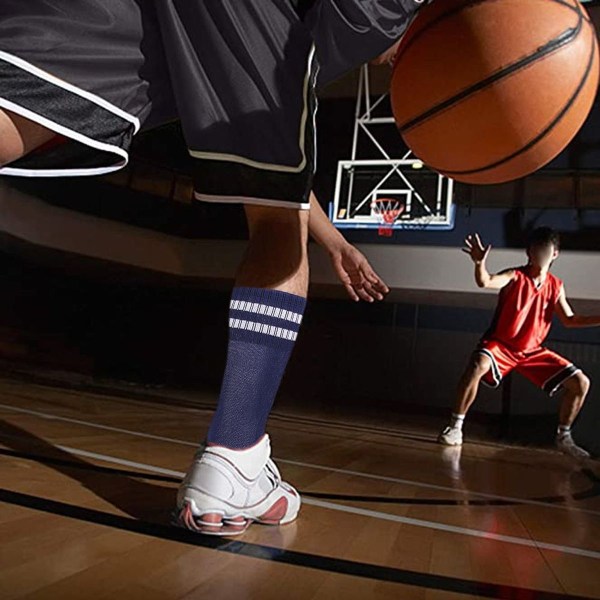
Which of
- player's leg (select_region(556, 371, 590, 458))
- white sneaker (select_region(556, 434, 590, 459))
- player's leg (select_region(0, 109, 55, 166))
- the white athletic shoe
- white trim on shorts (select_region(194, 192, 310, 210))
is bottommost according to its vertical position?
white sneaker (select_region(556, 434, 590, 459))

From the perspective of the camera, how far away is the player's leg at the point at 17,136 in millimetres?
715

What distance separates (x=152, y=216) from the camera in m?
7.12

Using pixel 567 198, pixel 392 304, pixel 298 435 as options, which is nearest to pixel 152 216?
pixel 392 304

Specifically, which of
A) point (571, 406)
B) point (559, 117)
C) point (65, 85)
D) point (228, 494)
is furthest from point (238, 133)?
point (571, 406)

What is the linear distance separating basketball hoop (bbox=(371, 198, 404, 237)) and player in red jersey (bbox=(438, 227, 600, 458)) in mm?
2653

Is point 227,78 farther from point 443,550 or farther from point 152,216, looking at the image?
point 152,216

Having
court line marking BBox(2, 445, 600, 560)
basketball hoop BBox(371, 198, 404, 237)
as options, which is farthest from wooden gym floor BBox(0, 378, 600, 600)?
basketball hoop BBox(371, 198, 404, 237)

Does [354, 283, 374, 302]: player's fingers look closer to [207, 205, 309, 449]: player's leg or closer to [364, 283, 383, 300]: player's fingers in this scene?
[364, 283, 383, 300]: player's fingers

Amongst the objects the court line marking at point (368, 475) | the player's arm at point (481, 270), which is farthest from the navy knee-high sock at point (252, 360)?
the player's arm at point (481, 270)

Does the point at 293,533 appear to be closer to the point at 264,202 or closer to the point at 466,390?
the point at 264,202

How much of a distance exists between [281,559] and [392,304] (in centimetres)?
626

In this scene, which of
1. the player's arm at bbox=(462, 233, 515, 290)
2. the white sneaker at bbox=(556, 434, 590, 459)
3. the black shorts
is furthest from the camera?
the white sneaker at bbox=(556, 434, 590, 459)

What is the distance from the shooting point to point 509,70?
44.0 inches

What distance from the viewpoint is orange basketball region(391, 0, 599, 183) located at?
3.69 ft
